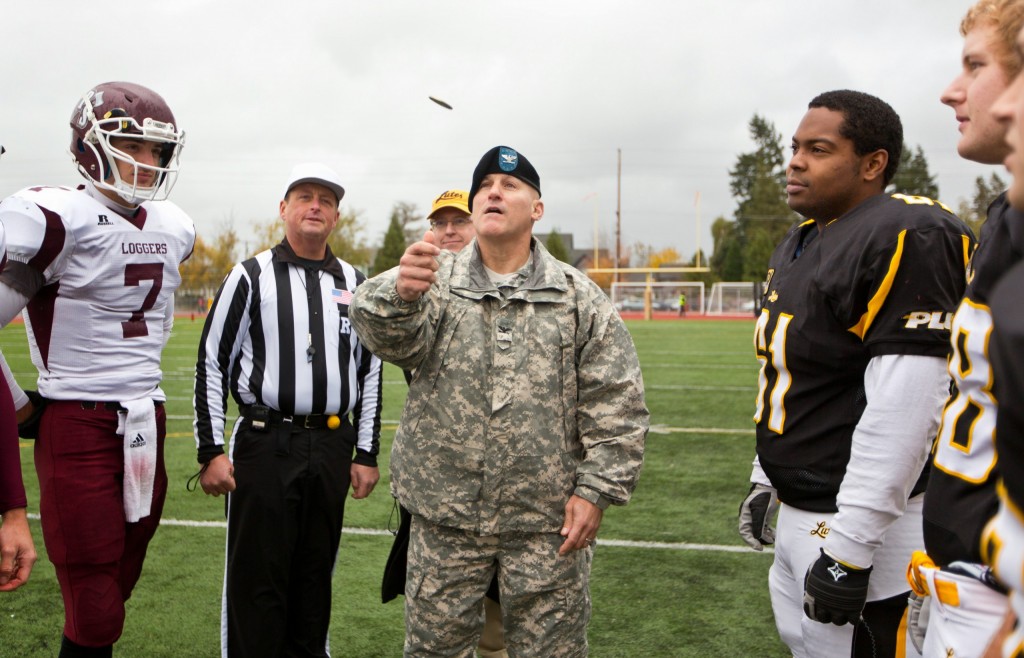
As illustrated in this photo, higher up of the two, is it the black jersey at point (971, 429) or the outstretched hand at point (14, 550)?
the black jersey at point (971, 429)

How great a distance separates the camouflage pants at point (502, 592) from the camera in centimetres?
249

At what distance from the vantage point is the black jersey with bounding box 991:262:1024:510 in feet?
2.67

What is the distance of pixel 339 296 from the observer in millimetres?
3535

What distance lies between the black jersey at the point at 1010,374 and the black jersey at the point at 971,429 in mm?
588

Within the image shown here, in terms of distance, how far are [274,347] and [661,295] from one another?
53.9m

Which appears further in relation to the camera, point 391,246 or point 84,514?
point 391,246

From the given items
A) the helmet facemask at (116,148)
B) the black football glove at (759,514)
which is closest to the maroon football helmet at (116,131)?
the helmet facemask at (116,148)

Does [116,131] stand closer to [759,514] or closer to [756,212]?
[759,514]

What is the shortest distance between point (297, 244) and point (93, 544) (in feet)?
4.55

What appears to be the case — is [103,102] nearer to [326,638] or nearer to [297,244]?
[297,244]

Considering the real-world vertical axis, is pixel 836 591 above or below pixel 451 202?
below

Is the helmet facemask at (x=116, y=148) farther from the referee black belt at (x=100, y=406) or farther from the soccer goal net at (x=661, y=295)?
Result: the soccer goal net at (x=661, y=295)

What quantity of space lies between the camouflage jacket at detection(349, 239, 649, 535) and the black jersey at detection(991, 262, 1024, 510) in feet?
5.20

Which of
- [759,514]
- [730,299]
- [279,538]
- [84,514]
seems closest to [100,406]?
[84,514]
